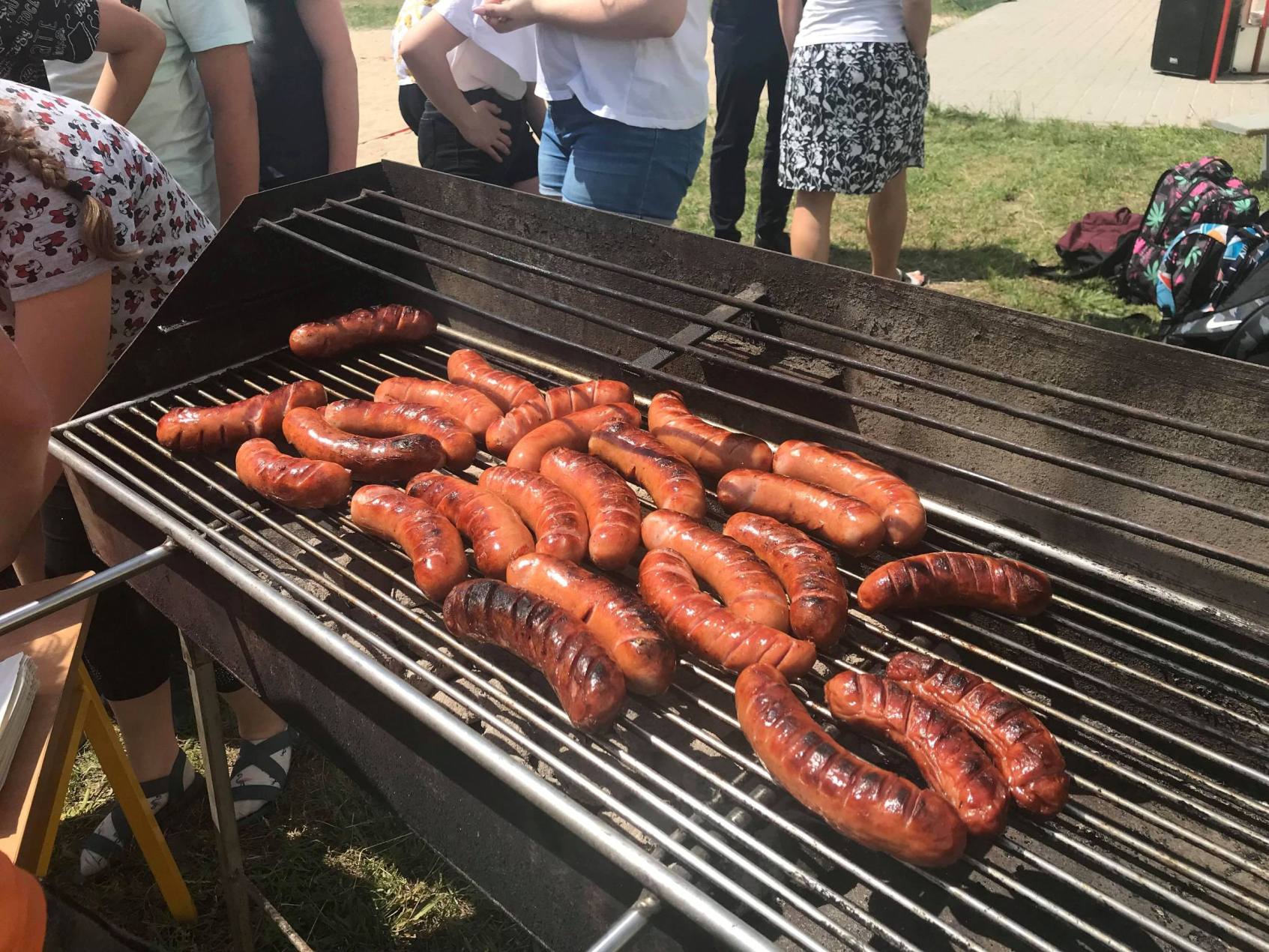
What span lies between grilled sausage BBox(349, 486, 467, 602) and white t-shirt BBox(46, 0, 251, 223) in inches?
109

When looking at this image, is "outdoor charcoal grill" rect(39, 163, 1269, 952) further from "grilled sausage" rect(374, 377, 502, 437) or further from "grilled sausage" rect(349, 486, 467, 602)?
"grilled sausage" rect(374, 377, 502, 437)

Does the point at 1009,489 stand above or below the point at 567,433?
above

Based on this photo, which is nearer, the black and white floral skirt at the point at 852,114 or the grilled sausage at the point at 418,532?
the grilled sausage at the point at 418,532

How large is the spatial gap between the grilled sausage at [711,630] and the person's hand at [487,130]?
11.6ft

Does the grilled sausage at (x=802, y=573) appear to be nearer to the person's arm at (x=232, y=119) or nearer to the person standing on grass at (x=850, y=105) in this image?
the person's arm at (x=232, y=119)

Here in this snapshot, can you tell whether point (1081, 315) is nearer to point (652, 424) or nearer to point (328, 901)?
point (652, 424)

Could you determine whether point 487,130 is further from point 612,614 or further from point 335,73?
point 612,614

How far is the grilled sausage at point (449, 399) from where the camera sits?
289 cm

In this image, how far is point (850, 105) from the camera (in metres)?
5.40

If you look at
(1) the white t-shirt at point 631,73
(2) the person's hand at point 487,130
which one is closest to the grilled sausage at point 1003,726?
(1) the white t-shirt at point 631,73

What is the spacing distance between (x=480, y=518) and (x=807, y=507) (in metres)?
0.87

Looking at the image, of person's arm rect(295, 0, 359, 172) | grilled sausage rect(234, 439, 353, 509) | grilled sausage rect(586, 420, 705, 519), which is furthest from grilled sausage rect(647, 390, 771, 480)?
person's arm rect(295, 0, 359, 172)

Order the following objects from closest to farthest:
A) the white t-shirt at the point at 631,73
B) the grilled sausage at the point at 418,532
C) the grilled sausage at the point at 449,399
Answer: the grilled sausage at the point at 418,532 → the grilled sausage at the point at 449,399 → the white t-shirt at the point at 631,73

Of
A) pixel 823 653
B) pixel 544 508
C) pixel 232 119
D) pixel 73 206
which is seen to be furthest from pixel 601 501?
pixel 232 119
